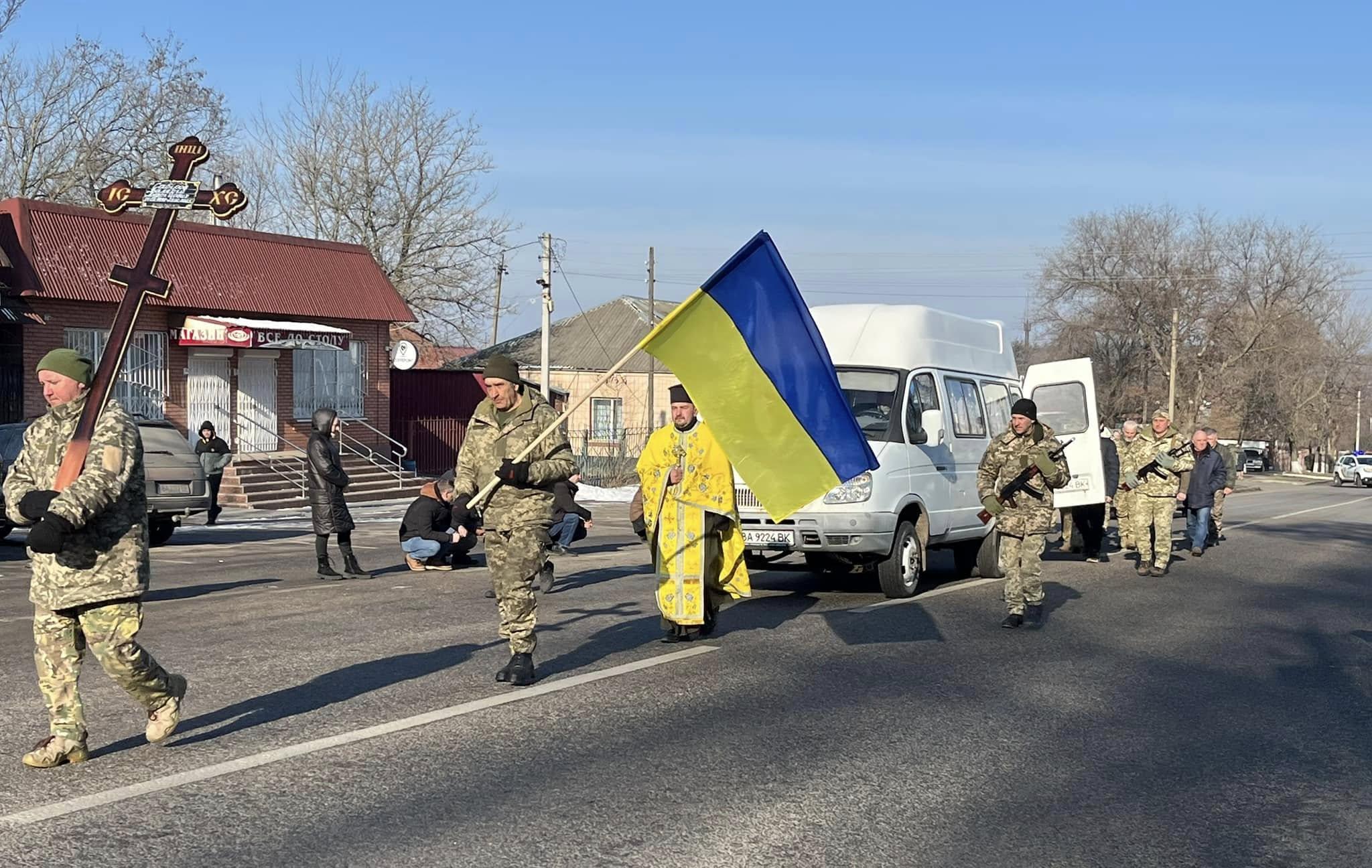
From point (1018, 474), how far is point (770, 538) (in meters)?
2.29

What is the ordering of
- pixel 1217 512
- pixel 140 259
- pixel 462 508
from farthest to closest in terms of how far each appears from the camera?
pixel 1217 512
pixel 462 508
pixel 140 259

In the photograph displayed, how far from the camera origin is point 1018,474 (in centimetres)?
1027

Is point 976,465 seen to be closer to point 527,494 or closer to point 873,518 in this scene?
point 873,518

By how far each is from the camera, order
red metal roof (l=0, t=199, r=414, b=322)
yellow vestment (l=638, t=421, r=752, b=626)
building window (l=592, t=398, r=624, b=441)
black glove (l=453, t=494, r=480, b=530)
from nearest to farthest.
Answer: black glove (l=453, t=494, r=480, b=530), yellow vestment (l=638, t=421, r=752, b=626), red metal roof (l=0, t=199, r=414, b=322), building window (l=592, t=398, r=624, b=441)

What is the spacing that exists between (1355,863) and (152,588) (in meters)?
10.8

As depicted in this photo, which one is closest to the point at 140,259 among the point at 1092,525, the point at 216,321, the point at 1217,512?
the point at 1092,525

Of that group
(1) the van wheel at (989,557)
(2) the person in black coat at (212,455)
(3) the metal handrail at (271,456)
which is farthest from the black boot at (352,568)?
(3) the metal handrail at (271,456)

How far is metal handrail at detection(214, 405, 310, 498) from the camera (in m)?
26.9

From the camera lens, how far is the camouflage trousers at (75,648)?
18.8 ft

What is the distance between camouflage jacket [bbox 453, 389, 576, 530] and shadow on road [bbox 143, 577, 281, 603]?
521cm

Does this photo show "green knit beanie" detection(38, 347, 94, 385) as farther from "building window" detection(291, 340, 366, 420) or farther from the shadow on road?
"building window" detection(291, 340, 366, 420)

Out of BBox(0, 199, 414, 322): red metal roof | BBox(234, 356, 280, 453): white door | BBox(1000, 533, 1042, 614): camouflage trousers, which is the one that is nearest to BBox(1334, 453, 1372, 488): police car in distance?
BBox(0, 199, 414, 322): red metal roof

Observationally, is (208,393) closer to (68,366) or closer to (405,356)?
(405,356)

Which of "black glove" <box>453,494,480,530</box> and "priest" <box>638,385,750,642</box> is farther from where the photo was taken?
"priest" <box>638,385,750,642</box>
